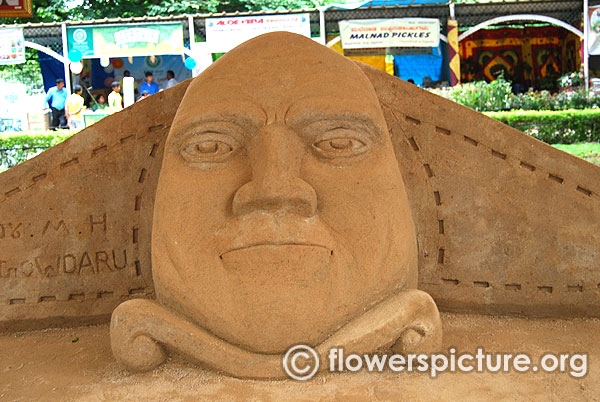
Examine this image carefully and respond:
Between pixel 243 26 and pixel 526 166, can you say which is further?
pixel 243 26

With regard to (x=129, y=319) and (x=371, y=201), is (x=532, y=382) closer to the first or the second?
(x=371, y=201)

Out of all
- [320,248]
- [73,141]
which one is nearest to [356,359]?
[320,248]

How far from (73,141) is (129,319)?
3.98ft

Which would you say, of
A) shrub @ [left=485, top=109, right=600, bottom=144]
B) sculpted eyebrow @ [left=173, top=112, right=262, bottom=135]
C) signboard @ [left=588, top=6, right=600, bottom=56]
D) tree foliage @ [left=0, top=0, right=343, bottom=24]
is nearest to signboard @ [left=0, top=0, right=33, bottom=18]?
sculpted eyebrow @ [left=173, top=112, right=262, bottom=135]

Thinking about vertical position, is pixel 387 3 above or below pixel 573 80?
above

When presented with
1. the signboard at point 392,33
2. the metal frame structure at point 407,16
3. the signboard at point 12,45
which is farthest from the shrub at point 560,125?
the signboard at point 12,45

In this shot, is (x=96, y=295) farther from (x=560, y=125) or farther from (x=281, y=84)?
(x=560, y=125)

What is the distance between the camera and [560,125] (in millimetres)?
9859

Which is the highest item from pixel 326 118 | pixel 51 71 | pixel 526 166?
pixel 51 71

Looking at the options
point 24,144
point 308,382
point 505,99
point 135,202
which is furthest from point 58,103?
point 308,382

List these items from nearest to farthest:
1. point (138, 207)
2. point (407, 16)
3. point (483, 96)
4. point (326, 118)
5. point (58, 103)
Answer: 1. point (326, 118)
2. point (138, 207)
3. point (483, 96)
4. point (58, 103)
5. point (407, 16)

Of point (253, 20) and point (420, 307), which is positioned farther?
point (253, 20)

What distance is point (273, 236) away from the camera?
2.45 metres

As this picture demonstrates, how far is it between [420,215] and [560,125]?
763 centimetres
